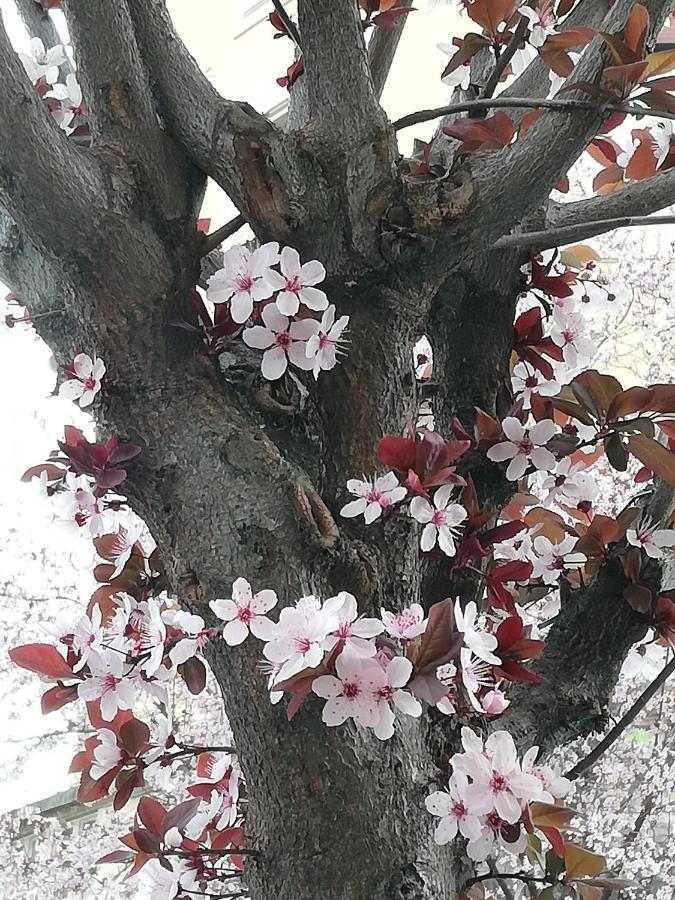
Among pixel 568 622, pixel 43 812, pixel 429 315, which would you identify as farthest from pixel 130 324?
pixel 43 812

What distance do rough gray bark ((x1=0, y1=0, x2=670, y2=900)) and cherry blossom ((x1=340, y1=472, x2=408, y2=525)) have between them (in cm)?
2

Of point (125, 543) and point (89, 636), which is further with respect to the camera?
point (125, 543)

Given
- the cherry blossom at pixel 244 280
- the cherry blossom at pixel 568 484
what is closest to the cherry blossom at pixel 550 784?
the cherry blossom at pixel 568 484

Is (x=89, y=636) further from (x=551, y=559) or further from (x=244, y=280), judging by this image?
(x=551, y=559)

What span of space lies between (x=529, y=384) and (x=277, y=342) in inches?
11.4

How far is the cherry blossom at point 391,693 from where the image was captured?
49cm

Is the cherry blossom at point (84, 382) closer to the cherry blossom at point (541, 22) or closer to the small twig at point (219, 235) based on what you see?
the small twig at point (219, 235)

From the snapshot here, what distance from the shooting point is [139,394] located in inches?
25.3

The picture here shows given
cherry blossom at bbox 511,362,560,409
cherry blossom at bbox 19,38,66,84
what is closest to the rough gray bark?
cherry blossom at bbox 511,362,560,409

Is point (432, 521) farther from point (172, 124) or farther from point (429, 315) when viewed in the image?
point (172, 124)

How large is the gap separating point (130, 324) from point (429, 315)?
0.97 feet

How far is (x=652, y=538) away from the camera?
27.9 inches

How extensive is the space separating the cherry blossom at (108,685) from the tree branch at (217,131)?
0.35m

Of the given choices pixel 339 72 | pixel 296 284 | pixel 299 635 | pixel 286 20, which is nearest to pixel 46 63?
pixel 286 20
